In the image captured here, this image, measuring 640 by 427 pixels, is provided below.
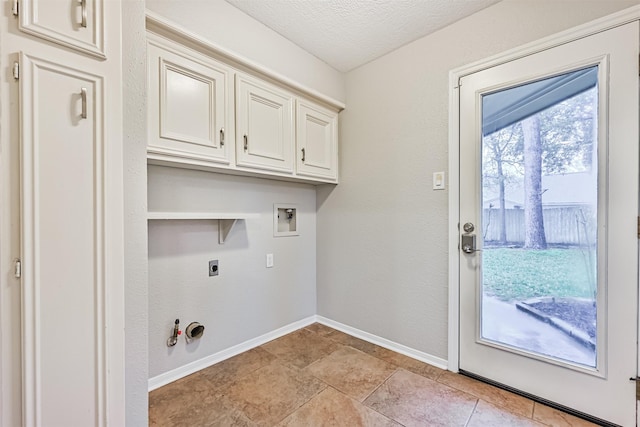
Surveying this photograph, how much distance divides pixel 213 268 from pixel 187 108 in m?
1.10

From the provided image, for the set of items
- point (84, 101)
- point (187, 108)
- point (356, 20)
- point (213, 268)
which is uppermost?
point (356, 20)

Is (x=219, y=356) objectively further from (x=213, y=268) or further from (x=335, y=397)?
(x=335, y=397)

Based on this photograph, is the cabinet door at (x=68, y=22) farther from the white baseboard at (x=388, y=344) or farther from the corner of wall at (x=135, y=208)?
the white baseboard at (x=388, y=344)

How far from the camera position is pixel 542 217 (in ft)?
5.17

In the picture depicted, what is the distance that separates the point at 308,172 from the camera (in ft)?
7.60

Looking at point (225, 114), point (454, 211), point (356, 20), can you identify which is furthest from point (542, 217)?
point (225, 114)

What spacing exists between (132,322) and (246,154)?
1.19m

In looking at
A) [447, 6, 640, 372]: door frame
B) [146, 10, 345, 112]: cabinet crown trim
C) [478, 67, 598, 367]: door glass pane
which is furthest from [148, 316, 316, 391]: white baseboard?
[146, 10, 345, 112]: cabinet crown trim

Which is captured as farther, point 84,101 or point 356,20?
point 356,20

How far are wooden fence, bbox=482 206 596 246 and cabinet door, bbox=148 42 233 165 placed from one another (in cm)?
180

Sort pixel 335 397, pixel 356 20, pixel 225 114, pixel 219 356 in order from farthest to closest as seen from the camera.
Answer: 1. pixel 219 356
2. pixel 356 20
3. pixel 225 114
4. pixel 335 397

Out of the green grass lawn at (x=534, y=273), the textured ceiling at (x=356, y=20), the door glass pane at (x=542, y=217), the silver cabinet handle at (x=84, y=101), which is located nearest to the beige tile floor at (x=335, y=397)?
the door glass pane at (x=542, y=217)

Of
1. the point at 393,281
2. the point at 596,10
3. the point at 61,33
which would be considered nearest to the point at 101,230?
the point at 61,33

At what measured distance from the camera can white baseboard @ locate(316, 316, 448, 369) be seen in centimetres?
199
